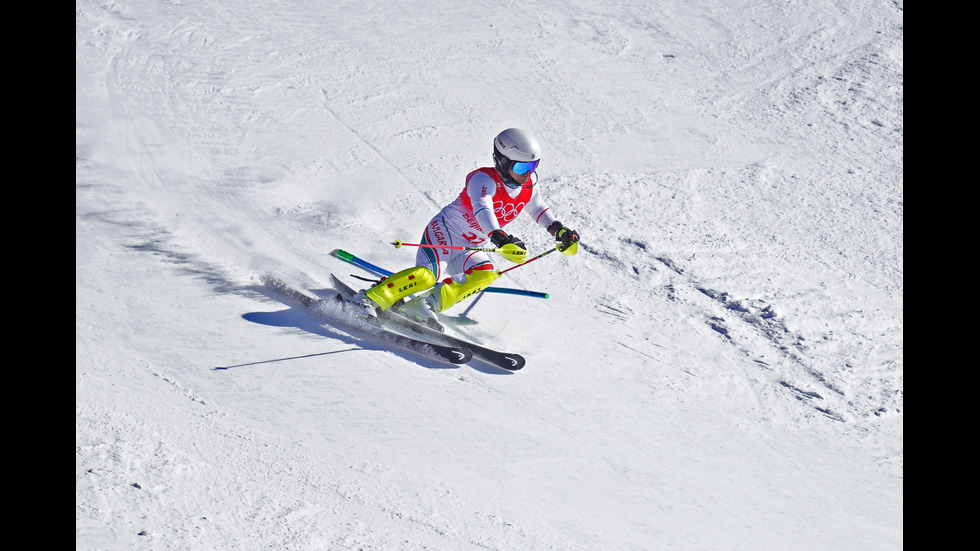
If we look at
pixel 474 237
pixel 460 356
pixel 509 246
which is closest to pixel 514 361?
pixel 460 356

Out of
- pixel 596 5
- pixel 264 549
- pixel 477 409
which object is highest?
pixel 596 5

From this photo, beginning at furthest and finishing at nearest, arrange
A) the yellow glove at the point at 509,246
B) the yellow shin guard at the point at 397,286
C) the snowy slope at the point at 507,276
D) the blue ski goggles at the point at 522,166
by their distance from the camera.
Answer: the yellow shin guard at the point at 397,286, the blue ski goggles at the point at 522,166, the yellow glove at the point at 509,246, the snowy slope at the point at 507,276

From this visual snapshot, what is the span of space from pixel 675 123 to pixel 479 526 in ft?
23.1

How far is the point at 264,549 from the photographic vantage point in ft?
16.6

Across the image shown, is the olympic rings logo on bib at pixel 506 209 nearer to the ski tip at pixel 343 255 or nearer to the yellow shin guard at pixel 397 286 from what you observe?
the yellow shin guard at pixel 397 286

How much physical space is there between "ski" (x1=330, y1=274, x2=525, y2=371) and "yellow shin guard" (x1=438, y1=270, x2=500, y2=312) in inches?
9.2

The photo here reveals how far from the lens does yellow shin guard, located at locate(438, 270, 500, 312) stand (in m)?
7.27

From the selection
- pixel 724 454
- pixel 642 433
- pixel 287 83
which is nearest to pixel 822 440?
pixel 724 454

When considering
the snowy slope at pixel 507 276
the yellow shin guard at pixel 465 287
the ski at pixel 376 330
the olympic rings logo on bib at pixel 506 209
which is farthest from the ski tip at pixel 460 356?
the olympic rings logo on bib at pixel 506 209

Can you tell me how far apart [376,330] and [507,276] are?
1644 millimetres

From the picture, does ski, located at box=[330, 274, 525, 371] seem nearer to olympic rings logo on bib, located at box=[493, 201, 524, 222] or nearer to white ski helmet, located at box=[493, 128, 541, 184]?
olympic rings logo on bib, located at box=[493, 201, 524, 222]

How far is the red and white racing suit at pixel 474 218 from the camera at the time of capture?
7137 millimetres

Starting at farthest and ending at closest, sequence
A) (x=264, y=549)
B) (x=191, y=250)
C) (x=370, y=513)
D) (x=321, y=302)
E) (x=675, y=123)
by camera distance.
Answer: (x=675, y=123) → (x=191, y=250) → (x=321, y=302) → (x=370, y=513) → (x=264, y=549)

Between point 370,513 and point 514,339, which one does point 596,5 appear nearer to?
point 514,339
